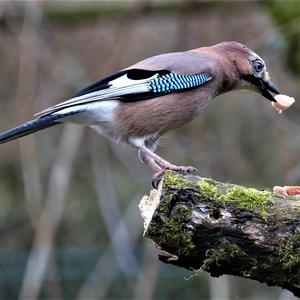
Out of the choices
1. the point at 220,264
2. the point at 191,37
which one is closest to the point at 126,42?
the point at 191,37

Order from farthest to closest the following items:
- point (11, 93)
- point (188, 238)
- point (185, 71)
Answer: point (11, 93), point (185, 71), point (188, 238)

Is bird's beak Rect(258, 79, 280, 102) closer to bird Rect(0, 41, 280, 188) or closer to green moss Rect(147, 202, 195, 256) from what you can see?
bird Rect(0, 41, 280, 188)

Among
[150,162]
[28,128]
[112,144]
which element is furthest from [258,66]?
[112,144]

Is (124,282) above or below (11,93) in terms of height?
below

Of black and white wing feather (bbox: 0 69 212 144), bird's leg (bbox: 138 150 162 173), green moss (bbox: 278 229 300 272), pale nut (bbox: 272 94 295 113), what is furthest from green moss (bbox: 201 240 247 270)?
pale nut (bbox: 272 94 295 113)

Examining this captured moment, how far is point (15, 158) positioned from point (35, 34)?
254 cm

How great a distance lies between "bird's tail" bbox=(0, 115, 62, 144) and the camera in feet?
14.3

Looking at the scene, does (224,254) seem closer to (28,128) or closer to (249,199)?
(249,199)

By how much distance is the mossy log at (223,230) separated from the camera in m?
3.34

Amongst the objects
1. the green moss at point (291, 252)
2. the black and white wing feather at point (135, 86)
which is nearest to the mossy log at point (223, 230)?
the green moss at point (291, 252)

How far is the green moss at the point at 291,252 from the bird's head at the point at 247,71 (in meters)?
2.04

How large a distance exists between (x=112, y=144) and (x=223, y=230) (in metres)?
6.08

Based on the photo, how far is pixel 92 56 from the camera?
32.1 ft

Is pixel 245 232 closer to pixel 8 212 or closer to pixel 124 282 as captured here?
pixel 124 282
